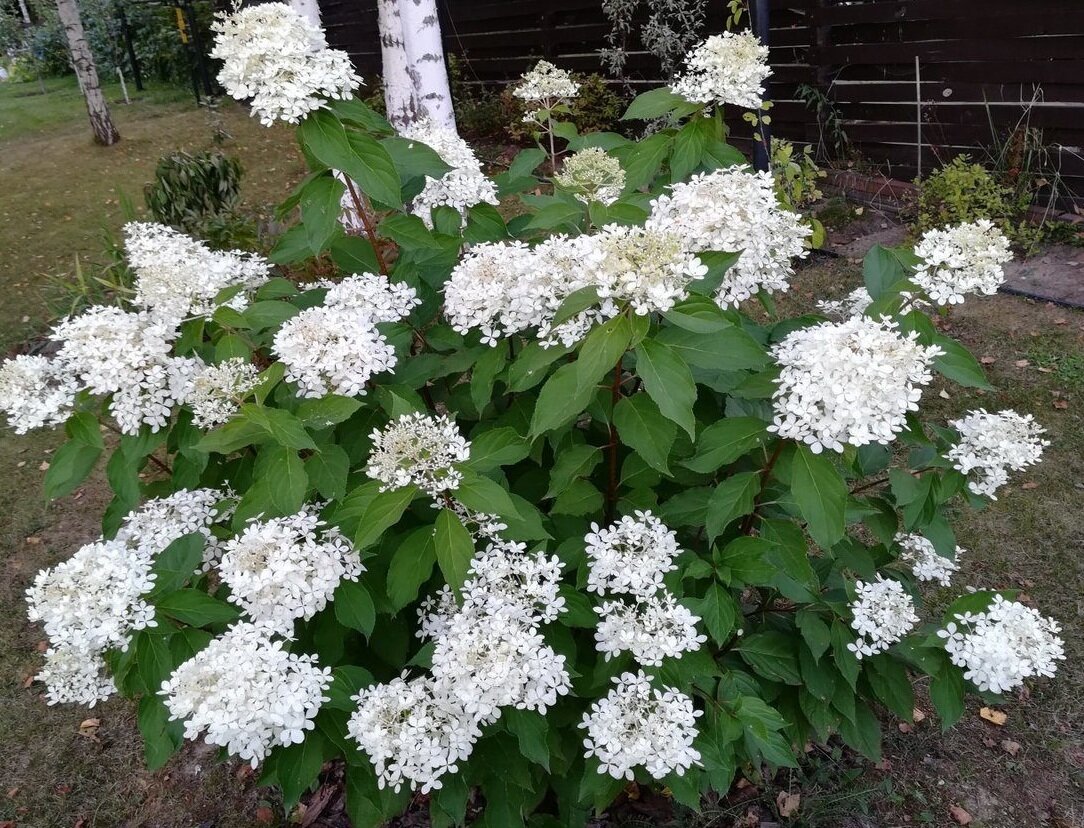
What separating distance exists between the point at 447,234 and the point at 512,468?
0.64 meters

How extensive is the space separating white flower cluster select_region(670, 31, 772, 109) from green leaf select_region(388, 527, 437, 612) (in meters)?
1.25

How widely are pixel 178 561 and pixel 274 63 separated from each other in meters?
1.11

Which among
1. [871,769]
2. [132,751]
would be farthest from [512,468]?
[132,751]

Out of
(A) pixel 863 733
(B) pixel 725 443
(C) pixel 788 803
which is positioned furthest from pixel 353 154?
(C) pixel 788 803

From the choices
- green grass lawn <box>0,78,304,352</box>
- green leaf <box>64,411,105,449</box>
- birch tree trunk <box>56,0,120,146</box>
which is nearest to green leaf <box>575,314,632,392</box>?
green leaf <box>64,411,105,449</box>

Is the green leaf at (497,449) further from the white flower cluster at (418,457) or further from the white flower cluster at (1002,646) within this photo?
the white flower cluster at (1002,646)

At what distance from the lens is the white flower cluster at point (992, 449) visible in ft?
6.27

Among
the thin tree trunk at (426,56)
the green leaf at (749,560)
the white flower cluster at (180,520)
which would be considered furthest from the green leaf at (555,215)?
the thin tree trunk at (426,56)

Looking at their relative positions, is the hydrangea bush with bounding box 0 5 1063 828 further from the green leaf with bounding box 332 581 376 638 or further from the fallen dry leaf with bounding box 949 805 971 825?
the fallen dry leaf with bounding box 949 805 971 825

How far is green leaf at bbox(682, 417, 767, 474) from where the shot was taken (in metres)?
1.62

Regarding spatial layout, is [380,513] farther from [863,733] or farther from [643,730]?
[863,733]

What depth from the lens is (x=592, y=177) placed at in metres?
1.98

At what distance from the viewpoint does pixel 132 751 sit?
2963 mm

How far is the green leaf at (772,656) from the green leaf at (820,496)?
2.14 feet
